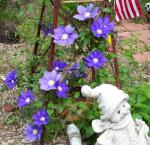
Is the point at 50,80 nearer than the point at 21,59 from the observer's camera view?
Yes

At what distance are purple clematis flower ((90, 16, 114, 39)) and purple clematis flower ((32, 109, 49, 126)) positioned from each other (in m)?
0.58

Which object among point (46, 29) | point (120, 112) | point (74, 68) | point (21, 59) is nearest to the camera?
point (120, 112)

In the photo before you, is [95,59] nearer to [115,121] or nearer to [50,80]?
[50,80]

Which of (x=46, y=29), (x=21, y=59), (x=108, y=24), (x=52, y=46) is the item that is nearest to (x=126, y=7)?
(x=108, y=24)

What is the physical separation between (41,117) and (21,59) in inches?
63.6

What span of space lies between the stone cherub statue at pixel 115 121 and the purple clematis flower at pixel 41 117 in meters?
0.35

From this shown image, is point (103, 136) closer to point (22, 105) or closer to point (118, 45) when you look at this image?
point (22, 105)

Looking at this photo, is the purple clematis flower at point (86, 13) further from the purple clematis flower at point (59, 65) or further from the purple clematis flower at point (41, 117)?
the purple clematis flower at point (41, 117)

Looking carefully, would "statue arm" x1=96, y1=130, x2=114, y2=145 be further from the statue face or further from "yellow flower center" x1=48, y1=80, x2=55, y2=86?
"yellow flower center" x1=48, y1=80, x2=55, y2=86

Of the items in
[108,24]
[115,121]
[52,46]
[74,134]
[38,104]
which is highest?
[108,24]

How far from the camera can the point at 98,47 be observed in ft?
10.0

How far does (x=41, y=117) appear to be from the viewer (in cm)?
295

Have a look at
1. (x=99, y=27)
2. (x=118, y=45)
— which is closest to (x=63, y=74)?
(x=99, y=27)

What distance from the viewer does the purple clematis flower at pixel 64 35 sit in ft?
9.37
